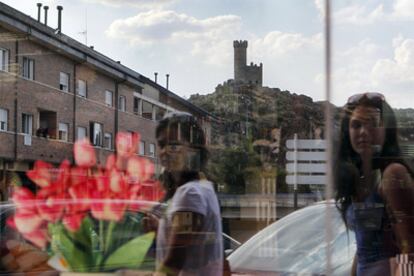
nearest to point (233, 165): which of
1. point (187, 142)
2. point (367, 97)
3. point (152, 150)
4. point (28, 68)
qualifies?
point (187, 142)

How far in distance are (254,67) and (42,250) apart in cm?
95

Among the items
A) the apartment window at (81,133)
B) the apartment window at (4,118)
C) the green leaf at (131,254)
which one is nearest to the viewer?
the apartment window at (4,118)

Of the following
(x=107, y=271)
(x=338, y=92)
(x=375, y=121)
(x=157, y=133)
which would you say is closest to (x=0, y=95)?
(x=157, y=133)

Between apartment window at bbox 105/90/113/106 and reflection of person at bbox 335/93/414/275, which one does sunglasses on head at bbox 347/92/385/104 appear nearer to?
reflection of person at bbox 335/93/414/275

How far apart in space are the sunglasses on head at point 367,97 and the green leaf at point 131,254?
81 cm

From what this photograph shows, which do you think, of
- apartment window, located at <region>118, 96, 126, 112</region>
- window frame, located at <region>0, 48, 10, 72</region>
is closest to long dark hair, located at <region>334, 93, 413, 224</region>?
apartment window, located at <region>118, 96, 126, 112</region>

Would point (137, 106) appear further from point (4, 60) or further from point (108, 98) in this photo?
point (4, 60)

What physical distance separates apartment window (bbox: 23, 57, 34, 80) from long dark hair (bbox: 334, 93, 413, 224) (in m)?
1.01

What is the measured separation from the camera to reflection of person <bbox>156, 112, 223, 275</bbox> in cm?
202

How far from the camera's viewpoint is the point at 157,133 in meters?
2.00

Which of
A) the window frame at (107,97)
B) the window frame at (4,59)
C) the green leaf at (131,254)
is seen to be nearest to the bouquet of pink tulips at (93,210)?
the green leaf at (131,254)

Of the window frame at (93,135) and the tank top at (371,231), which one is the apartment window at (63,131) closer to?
the window frame at (93,135)

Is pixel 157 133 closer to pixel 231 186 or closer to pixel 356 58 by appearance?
pixel 231 186

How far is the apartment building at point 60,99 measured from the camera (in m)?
1.82
